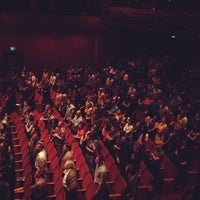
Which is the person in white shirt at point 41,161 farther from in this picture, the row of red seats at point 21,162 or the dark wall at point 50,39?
the dark wall at point 50,39

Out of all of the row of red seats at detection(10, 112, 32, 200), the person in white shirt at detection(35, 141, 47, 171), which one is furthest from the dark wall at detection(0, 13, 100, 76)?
the person in white shirt at detection(35, 141, 47, 171)

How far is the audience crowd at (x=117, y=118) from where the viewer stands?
6.48m

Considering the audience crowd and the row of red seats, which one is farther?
the audience crowd

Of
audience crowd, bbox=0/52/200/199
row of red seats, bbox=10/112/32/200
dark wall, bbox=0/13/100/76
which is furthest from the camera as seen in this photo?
dark wall, bbox=0/13/100/76

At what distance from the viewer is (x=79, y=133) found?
7.78 meters

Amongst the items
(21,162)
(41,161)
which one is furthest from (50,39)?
(41,161)

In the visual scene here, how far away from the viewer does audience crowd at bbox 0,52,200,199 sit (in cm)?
648

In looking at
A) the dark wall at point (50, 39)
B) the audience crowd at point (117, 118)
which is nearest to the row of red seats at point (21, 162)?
the audience crowd at point (117, 118)

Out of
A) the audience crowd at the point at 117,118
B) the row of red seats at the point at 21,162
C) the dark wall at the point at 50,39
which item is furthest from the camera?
the dark wall at the point at 50,39

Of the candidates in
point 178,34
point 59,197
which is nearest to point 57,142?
point 59,197

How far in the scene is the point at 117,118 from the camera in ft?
27.3

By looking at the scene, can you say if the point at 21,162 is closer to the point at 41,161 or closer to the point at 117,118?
the point at 41,161

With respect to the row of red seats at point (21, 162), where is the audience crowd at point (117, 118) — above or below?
above

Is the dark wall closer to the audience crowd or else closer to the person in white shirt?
the audience crowd
